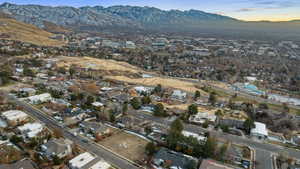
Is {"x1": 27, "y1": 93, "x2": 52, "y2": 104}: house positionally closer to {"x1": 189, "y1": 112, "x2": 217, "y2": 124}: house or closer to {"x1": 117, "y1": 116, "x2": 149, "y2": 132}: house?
{"x1": 117, "y1": 116, "x2": 149, "y2": 132}: house

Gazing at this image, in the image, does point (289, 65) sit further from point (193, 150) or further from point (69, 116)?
point (69, 116)

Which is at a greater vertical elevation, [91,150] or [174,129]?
[174,129]

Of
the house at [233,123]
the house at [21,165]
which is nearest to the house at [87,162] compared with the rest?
the house at [21,165]

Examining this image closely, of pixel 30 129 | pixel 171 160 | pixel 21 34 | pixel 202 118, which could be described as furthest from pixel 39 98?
pixel 21 34

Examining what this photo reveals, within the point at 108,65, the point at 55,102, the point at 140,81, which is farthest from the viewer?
the point at 108,65

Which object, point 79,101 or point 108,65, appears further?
point 108,65

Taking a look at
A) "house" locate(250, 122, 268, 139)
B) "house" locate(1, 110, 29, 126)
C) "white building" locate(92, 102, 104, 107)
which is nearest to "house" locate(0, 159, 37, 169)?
"house" locate(1, 110, 29, 126)

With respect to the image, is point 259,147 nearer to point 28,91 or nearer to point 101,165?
point 101,165

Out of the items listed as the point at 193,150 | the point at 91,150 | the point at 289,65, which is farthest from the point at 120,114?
the point at 289,65
